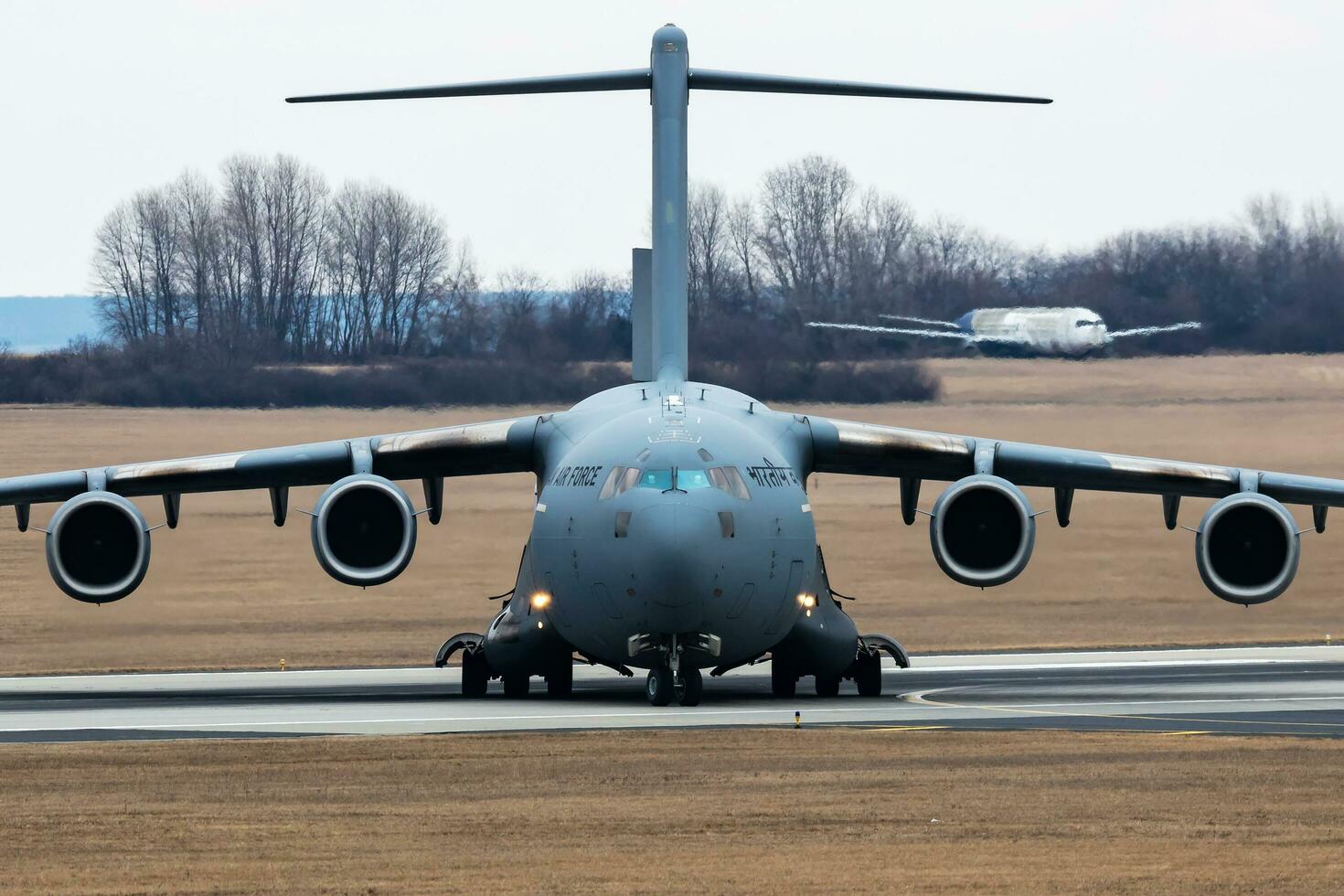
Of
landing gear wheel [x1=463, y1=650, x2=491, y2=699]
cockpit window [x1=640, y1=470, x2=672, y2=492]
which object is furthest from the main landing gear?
cockpit window [x1=640, y1=470, x2=672, y2=492]

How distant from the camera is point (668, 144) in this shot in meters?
23.1

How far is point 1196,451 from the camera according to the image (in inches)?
1401

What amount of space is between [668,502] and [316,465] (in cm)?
523

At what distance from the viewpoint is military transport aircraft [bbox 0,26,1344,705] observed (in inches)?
738

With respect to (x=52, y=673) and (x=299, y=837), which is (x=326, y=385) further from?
→ (x=299, y=837)

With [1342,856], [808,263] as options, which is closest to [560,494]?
[1342,856]

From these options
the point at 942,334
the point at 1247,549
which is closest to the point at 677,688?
the point at 1247,549

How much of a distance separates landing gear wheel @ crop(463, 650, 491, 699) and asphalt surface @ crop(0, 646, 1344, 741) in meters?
0.16

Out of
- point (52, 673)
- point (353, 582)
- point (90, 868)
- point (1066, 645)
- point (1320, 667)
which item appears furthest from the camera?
point (1066, 645)

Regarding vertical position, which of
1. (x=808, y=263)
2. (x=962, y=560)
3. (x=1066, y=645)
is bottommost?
(x=1066, y=645)

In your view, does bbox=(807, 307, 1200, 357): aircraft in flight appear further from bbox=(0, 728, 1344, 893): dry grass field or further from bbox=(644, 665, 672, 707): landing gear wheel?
bbox=(0, 728, 1344, 893): dry grass field

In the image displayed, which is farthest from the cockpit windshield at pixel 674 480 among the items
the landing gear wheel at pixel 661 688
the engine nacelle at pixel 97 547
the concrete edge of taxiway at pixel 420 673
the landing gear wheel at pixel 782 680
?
the concrete edge of taxiway at pixel 420 673

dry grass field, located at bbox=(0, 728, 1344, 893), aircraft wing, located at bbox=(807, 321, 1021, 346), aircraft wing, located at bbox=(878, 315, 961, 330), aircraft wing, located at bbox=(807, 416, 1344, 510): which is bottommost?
dry grass field, located at bbox=(0, 728, 1344, 893)

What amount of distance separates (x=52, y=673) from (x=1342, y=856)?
19256mm
